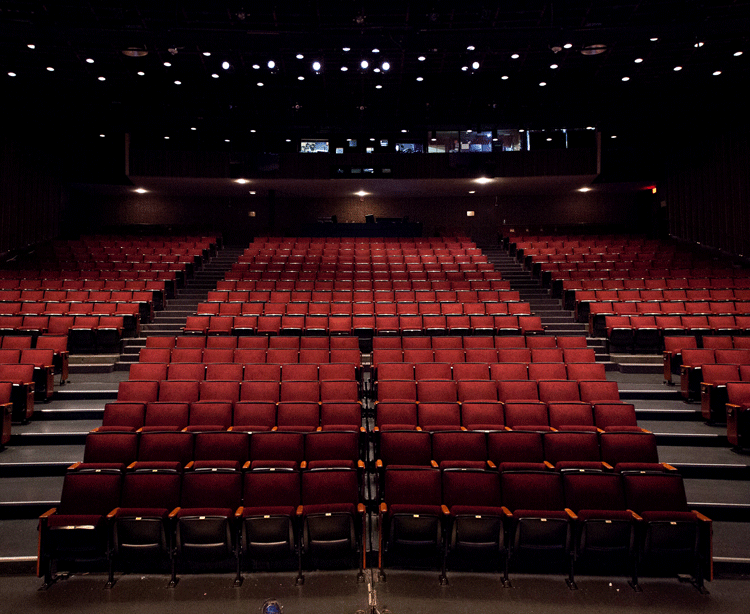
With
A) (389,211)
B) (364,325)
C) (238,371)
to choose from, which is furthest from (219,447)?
(389,211)

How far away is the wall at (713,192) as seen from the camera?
25.5 feet

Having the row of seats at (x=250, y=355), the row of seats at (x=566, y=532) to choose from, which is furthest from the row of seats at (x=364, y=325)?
the row of seats at (x=566, y=532)

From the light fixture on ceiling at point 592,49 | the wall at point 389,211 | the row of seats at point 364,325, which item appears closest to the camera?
the row of seats at point 364,325

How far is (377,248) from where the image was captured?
838cm

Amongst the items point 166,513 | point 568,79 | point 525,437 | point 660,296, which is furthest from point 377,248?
point 166,513

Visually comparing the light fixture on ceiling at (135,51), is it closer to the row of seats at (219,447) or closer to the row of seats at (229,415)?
the row of seats at (229,415)

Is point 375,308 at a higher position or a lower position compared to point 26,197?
lower

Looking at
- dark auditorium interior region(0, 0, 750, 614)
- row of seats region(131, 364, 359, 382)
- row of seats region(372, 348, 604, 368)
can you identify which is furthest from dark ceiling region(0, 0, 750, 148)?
row of seats region(131, 364, 359, 382)

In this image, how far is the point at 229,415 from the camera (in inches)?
131

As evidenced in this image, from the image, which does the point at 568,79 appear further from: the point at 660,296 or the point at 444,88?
the point at 660,296

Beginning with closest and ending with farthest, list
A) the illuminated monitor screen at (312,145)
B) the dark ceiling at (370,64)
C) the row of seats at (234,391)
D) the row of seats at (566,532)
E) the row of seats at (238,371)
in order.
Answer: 1. the row of seats at (566,532)
2. the row of seats at (234,391)
3. the row of seats at (238,371)
4. the dark ceiling at (370,64)
5. the illuminated monitor screen at (312,145)

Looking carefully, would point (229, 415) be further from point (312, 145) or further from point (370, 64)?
point (312, 145)

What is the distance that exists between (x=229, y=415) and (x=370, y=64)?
5.04 meters

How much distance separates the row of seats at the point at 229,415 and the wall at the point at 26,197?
6396 mm
